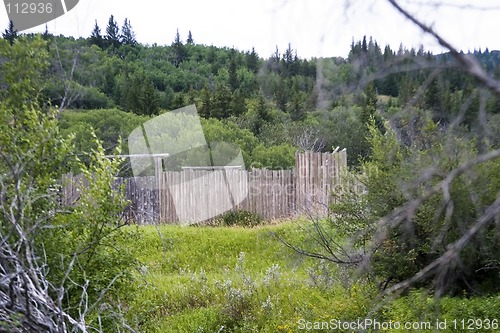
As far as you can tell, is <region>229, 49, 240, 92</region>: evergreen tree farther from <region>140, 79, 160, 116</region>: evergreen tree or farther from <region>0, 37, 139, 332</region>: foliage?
<region>0, 37, 139, 332</region>: foliage

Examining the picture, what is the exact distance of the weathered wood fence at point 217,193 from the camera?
1409 centimetres

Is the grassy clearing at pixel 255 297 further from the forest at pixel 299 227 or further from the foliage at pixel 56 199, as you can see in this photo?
the foliage at pixel 56 199

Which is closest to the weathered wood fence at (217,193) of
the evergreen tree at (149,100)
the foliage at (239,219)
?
the foliage at (239,219)

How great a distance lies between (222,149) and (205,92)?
1075 cm

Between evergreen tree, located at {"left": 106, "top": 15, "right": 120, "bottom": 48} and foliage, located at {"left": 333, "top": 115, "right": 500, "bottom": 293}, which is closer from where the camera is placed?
foliage, located at {"left": 333, "top": 115, "right": 500, "bottom": 293}

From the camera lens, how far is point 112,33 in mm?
36625

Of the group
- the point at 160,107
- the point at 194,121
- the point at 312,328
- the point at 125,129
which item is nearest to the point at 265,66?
the point at 312,328

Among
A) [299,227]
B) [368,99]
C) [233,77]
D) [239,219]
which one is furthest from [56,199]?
[233,77]

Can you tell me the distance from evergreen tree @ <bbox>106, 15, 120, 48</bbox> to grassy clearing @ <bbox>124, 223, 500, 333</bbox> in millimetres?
28858

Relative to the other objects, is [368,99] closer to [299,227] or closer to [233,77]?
[299,227]

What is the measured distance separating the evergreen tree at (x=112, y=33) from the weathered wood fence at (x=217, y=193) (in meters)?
23.2

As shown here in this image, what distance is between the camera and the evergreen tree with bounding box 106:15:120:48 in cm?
3538

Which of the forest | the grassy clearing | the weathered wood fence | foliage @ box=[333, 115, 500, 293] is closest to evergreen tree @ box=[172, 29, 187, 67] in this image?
the weathered wood fence

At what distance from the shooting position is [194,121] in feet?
91.3
